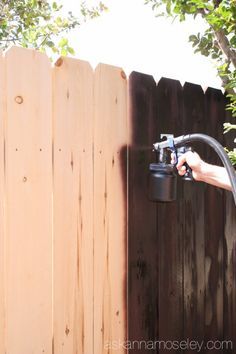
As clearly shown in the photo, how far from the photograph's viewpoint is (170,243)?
232 cm

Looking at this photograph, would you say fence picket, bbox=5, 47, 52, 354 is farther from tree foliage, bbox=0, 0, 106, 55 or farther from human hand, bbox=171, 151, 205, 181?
tree foliage, bbox=0, 0, 106, 55

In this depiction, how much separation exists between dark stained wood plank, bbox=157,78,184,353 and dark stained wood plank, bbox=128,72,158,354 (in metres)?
0.05

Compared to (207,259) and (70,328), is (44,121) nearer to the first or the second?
(70,328)

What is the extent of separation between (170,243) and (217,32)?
1.38m

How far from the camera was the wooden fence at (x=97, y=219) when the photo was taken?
65.8 inches

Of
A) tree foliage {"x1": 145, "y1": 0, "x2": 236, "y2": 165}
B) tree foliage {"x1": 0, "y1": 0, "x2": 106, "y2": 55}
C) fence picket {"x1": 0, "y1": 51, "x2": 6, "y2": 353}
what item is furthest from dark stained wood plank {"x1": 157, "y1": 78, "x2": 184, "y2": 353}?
tree foliage {"x1": 0, "y1": 0, "x2": 106, "y2": 55}

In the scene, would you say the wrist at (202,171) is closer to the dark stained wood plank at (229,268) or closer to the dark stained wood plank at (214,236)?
the dark stained wood plank at (214,236)

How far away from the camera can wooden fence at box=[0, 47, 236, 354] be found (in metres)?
1.67

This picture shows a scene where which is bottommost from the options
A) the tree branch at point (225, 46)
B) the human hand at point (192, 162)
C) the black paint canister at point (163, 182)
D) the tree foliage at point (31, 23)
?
the black paint canister at point (163, 182)

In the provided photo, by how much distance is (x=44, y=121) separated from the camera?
5.74 feet

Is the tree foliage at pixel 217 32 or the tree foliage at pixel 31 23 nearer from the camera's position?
the tree foliage at pixel 217 32

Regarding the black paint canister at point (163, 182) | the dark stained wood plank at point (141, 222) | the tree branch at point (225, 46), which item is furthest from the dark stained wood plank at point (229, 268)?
the black paint canister at point (163, 182)

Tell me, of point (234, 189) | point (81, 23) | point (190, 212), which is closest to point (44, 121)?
point (234, 189)

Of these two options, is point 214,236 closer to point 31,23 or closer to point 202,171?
point 202,171
